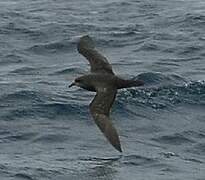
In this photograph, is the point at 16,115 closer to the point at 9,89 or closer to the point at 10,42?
the point at 9,89

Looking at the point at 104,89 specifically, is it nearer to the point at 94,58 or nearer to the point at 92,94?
the point at 94,58

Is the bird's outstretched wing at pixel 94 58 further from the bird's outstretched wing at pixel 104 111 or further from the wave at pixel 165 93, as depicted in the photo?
the wave at pixel 165 93

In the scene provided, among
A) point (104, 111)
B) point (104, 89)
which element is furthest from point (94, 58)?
point (104, 111)

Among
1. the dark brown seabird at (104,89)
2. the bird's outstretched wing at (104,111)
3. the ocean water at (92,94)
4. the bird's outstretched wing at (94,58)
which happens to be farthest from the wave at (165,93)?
the bird's outstretched wing at (104,111)

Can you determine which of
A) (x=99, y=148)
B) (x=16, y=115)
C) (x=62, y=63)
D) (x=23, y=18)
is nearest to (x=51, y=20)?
(x=23, y=18)

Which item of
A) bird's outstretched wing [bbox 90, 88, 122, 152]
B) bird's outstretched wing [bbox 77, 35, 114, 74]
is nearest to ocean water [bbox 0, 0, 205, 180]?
bird's outstretched wing [bbox 90, 88, 122, 152]

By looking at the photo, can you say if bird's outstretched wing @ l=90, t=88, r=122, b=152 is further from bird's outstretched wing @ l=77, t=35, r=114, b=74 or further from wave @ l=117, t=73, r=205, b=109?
wave @ l=117, t=73, r=205, b=109

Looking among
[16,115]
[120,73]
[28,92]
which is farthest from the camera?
[120,73]

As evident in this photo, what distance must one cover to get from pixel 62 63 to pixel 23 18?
4584mm

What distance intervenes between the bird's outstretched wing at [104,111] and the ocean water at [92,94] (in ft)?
2.98

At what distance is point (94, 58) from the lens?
15.2 metres

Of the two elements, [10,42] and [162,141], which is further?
[10,42]

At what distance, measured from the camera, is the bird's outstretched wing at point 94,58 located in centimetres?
1480

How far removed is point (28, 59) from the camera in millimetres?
21375
